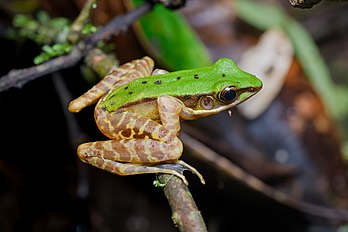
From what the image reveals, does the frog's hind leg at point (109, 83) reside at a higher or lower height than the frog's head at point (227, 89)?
higher

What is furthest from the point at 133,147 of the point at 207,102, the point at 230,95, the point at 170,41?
the point at 170,41

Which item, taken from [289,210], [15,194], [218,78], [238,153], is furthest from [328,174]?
[15,194]

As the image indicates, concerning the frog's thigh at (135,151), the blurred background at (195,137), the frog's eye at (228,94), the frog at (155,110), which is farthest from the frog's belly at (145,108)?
the blurred background at (195,137)

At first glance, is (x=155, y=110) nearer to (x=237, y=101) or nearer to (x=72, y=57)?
(x=237, y=101)

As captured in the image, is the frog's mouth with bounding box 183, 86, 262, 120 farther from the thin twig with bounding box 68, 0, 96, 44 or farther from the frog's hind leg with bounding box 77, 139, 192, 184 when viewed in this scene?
the thin twig with bounding box 68, 0, 96, 44

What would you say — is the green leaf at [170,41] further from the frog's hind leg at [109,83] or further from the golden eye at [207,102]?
the golden eye at [207,102]

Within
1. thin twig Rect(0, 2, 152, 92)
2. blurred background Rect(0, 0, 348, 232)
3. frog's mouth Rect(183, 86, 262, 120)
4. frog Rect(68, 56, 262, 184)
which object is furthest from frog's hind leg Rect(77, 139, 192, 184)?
blurred background Rect(0, 0, 348, 232)
